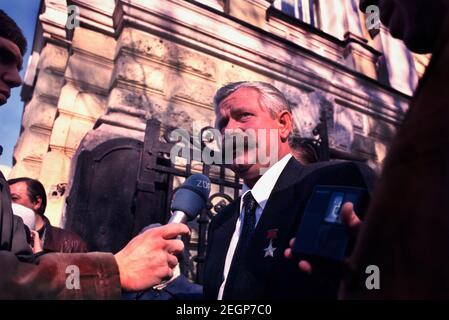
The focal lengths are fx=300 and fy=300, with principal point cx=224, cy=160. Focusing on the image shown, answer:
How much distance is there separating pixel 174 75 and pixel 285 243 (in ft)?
9.11

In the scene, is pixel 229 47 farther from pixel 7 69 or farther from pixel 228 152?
pixel 7 69

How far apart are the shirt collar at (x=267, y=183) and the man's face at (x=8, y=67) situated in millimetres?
1267

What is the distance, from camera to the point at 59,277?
34.8 inches

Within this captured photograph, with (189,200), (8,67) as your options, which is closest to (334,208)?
(189,200)

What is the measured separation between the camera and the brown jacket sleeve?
2.67 feet

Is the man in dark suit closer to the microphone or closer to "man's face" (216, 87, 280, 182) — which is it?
"man's face" (216, 87, 280, 182)

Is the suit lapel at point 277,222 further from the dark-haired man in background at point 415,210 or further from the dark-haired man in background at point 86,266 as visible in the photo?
the dark-haired man in background at point 415,210

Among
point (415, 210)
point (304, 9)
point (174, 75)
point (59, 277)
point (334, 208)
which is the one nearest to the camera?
point (415, 210)

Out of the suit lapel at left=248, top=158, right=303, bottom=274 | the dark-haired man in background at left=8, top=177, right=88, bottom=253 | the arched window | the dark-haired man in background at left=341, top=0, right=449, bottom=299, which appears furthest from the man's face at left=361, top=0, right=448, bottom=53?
the arched window

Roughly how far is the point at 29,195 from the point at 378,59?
6.25 meters

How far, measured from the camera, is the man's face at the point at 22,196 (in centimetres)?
273

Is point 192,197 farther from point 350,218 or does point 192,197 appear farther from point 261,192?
point 350,218

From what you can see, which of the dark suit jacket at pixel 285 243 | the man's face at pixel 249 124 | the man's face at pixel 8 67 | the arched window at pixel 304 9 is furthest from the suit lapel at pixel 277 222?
the arched window at pixel 304 9

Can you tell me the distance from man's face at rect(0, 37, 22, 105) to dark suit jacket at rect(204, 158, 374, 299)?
1.31 meters
